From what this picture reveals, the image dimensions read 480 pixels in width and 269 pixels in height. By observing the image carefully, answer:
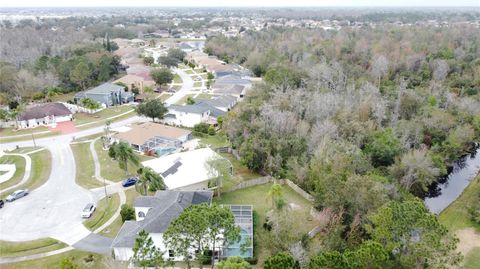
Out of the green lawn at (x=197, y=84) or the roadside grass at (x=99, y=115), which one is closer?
the roadside grass at (x=99, y=115)

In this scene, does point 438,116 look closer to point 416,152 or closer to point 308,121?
point 416,152

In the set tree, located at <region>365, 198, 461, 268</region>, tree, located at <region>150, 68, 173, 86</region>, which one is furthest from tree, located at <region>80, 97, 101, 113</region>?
tree, located at <region>365, 198, 461, 268</region>

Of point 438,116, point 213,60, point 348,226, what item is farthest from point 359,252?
point 213,60

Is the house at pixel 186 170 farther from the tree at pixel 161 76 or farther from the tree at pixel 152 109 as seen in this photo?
the tree at pixel 161 76

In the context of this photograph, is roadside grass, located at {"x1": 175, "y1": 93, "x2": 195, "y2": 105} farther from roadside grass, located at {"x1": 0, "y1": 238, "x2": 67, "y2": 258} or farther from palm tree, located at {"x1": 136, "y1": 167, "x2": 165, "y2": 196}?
roadside grass, located at {"x1": 0, "y1": 238, "x2": 67, "y2": 258}

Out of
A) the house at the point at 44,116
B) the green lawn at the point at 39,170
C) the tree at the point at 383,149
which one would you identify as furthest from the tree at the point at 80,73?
the tree at the point at 383,149

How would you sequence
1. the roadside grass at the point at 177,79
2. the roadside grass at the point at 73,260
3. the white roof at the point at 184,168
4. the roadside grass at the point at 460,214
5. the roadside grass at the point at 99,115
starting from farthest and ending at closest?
the roadside grass at the point at 177,79 → the roadside grass at the point at 99,115 → the white roof at the point at 184,168 → the roadside grass at the point at 460,214 → the roadside grass at the point at 73,260

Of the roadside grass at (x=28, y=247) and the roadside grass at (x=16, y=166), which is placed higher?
the roadside grass at (x=28, y=247)
